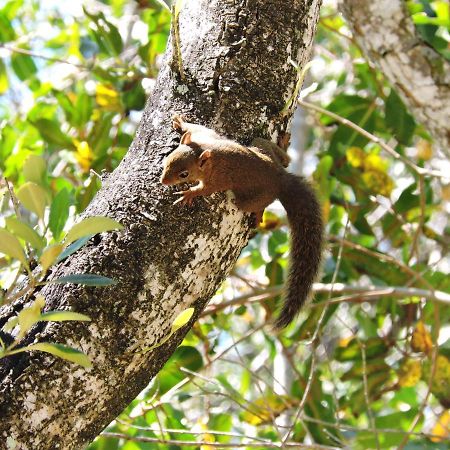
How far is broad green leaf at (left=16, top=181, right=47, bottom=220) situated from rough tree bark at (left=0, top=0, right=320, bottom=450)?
0.17m

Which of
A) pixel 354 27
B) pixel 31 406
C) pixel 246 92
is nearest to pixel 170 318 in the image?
pixel 31 406

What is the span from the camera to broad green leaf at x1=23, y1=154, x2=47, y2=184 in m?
1.43

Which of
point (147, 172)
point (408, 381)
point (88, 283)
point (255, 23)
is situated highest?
point (255, 23)

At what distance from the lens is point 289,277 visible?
212 cm

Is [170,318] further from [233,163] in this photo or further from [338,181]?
[338,181]

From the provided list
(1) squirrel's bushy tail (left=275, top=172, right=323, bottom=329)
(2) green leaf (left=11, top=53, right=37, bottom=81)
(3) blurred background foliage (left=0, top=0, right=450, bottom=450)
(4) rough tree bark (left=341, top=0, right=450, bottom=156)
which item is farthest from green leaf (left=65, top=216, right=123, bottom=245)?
(2) green leaf (left=11, top=53, right=37, bottom=81)

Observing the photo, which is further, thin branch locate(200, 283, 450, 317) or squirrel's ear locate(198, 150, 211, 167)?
thin branch locate(200, 283, 450, 317)

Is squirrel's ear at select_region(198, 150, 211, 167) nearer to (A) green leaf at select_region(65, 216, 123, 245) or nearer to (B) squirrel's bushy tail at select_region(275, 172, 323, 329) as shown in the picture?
(B) squirrel's bushy tail at select_region(275, 172, 323, 329)

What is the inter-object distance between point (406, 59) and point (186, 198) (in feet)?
4.95

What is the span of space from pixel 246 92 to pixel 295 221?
628 mm

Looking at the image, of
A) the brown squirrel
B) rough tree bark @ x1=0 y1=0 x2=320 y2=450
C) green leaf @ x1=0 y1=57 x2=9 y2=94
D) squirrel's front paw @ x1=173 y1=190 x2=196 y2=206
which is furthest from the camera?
green leaf @ x1=0 y1=57 x2=9 y2=94

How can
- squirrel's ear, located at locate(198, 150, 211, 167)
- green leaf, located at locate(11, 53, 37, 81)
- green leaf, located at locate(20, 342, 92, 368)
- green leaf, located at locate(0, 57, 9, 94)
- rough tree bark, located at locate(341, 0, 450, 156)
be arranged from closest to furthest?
green leaf, located at locate(20, 342, 92, 368) → squirrel's ear, located at locate(198, 150, 211, 167) → rough tree bark, located at locate(341, 0, 450, 156) → green leaf, located at locate(11, 53, 37, 81) → green leaf, located at locate(0, 57, 9, 94)

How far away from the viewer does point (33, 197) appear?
133 centimetres

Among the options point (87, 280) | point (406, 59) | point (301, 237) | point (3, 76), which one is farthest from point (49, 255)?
point (3, 76)
